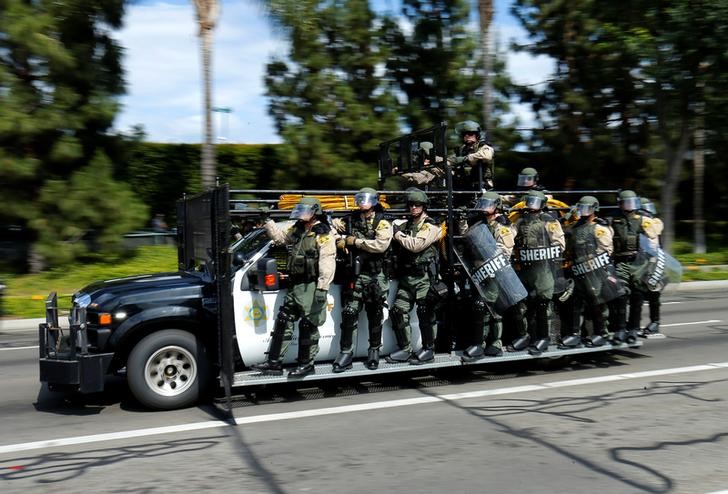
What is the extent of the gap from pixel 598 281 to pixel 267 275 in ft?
14.6

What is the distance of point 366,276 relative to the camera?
821 centimetres

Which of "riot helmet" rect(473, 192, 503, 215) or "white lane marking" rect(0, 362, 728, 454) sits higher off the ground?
"riot helmet" rect(473, 192, 503, 215)

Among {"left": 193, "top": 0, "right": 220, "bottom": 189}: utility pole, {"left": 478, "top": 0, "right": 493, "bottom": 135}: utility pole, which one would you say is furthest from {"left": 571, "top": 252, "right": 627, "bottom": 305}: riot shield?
{"left": 478, "top": 0, "right": 493, "bottom": 135}: utility pole

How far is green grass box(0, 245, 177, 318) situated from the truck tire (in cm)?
806

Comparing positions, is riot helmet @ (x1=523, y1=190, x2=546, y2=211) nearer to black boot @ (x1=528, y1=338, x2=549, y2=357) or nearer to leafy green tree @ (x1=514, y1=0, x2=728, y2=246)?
black boot @ (x1=528, y1=338, x2=549, y2=357)

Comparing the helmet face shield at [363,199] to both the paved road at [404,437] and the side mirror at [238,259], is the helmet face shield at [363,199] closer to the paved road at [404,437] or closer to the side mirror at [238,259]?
the side mirror at [238,259]

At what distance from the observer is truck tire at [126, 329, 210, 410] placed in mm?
7418

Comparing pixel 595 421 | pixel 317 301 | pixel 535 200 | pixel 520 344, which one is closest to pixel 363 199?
pixel 317 301

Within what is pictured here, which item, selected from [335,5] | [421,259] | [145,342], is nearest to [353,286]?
[421,259]

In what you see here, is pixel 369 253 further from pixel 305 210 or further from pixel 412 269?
pixel 305 210

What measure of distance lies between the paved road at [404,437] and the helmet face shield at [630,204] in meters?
2.12

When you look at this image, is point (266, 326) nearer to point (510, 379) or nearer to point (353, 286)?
point (353, 286)

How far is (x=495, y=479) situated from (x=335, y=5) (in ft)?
52.6

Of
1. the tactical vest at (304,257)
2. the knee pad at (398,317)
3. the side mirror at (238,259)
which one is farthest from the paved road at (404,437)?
the side mirror at (238,259)
